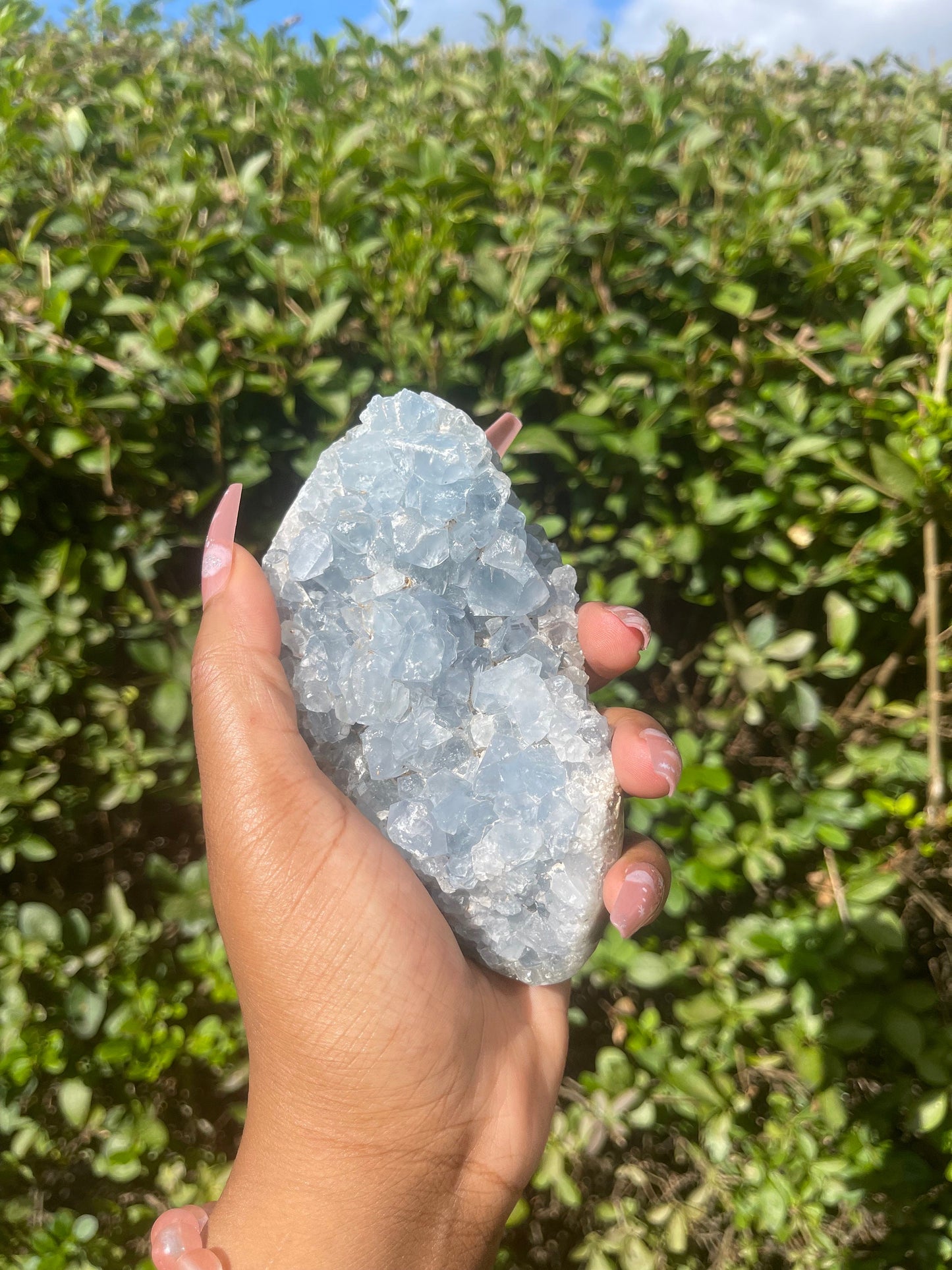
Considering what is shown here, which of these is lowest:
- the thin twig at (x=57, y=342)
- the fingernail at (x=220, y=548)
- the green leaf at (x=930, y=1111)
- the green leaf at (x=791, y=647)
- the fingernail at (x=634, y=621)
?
the green leaf at (x=930, y=1111)

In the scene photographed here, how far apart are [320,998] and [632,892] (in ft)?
1.72

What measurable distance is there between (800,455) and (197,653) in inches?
51.3

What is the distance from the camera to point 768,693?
6.48 ft

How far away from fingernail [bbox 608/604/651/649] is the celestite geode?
184 mm

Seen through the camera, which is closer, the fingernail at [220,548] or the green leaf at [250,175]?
the fingernail at [220,548]

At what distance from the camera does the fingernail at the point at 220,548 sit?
4.50 ft

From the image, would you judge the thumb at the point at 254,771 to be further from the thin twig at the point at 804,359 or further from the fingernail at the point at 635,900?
the thin twig at the point at 804,359

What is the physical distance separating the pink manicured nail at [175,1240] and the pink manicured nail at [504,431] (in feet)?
4.96

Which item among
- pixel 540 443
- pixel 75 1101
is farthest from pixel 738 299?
pixel 75 1101

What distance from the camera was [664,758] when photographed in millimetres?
1429

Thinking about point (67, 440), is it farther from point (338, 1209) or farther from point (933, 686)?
point (933, 686)

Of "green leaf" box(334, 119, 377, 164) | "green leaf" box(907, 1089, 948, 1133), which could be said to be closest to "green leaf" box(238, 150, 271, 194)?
"green leaf" box(334, 119, 377, 164)

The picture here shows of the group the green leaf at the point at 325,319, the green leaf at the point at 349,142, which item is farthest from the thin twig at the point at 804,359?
the green leaf at the point at 349,142

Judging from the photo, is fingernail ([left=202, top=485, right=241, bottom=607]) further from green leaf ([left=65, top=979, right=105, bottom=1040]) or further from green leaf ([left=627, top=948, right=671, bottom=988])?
green leaf ([left=627, top=948, right=671, bottom=988])
